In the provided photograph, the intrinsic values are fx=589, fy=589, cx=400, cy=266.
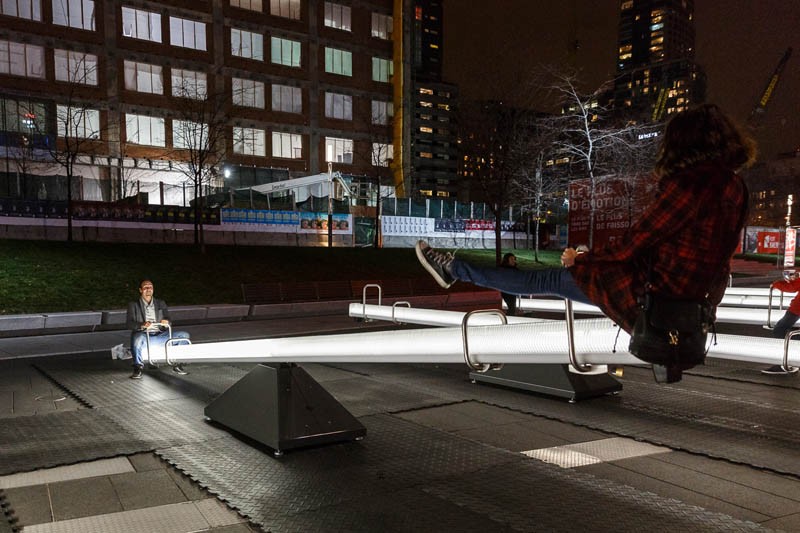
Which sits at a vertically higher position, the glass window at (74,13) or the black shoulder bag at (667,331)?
the glass window at (74,13)

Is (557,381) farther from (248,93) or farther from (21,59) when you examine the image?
(248,93)

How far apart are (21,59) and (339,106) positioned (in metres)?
24.6

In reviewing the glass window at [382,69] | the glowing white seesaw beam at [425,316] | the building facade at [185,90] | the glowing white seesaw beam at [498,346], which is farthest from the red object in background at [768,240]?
the glowing white seesaw beam at [498,346]

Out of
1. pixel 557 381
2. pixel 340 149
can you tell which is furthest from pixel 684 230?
pixel 340 149

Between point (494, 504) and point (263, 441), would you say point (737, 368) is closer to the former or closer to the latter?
point (494, 504)

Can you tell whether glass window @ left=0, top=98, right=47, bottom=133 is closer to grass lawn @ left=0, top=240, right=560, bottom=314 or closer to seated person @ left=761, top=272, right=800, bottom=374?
grass lawn @ left=0, top=240, right=560, bottom=314

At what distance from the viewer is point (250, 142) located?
48.9 m

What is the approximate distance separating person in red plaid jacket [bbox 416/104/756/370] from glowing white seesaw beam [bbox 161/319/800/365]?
0.56 feet

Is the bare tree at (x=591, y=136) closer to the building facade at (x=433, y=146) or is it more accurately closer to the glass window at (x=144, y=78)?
the glass window at (x=144, y=78)

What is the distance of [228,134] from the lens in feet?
152

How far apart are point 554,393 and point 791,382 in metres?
4.04

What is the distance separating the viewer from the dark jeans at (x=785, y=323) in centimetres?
900

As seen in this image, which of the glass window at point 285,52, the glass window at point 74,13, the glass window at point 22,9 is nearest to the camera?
the glass window at point 22,9

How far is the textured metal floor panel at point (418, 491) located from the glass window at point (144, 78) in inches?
1779
